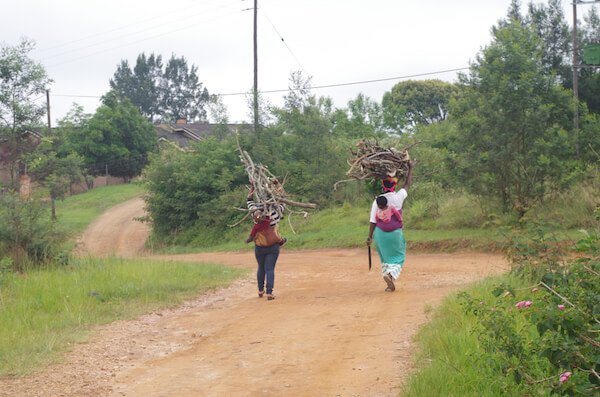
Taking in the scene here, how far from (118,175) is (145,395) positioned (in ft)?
165

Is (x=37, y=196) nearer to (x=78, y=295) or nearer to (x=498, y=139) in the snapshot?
(x=78, y=295)

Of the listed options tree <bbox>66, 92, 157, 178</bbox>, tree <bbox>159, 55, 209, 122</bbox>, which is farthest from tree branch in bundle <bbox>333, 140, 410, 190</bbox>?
tree <bbox>159, 55, 209, 122</bbox>

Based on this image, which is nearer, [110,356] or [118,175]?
[110,356]

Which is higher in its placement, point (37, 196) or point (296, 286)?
point (37, 196)

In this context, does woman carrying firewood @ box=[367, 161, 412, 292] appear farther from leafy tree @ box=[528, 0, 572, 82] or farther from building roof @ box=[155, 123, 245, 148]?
building roof @ box=[155, 123, 245, 148]

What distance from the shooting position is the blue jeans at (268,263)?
39.8 ft

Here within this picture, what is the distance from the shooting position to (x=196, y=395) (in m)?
6.60

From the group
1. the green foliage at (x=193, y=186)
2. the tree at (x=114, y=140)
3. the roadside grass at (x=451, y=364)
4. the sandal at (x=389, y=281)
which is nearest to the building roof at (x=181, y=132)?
the tree at (x=114, y=140)

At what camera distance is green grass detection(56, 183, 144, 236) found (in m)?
40.6

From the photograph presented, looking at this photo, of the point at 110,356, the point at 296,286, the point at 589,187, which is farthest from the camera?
the point at 589,187

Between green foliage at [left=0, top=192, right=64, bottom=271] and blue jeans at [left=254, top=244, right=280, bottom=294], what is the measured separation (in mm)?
4489

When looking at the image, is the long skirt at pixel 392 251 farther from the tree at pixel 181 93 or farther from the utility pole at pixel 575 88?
the tree at pixel 181 93

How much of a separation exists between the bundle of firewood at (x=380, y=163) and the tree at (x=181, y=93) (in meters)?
80.8

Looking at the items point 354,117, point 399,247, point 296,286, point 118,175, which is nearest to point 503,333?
point 399,247
